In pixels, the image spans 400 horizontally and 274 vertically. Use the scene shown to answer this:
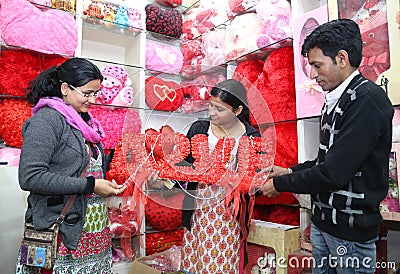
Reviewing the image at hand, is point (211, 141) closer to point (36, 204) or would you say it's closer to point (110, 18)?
point (36, 204)

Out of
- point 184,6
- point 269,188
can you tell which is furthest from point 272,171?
point 184,6

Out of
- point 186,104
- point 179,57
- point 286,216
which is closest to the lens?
point 186,104

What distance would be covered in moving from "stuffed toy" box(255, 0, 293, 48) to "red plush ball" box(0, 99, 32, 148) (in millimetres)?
1390

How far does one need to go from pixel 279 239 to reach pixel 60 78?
117 cm

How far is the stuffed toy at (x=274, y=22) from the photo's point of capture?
5.96ft

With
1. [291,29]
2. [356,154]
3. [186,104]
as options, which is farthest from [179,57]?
[356,154]

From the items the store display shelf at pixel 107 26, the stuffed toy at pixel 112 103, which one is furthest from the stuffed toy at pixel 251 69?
the store display shelf at pixel 107 26

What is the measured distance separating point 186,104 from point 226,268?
0.69 m

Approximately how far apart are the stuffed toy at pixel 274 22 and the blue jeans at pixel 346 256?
1124 mm

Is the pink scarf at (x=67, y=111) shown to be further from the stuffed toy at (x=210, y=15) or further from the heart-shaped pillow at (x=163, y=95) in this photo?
the stuffed toy at (x=210, y=15)

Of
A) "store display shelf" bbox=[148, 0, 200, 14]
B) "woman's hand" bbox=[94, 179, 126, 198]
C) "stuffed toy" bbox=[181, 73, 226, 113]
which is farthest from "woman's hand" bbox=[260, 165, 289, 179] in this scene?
"store display shelf" bbox=[148, 0, 200, 14]

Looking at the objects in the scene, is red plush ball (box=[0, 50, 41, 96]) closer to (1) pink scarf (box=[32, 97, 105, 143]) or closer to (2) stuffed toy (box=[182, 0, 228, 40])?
(1) pink scarf (box=[32, 97, 105, 143])

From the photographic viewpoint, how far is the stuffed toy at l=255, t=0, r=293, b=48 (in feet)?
5.96

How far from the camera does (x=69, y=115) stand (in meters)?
1.20
